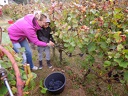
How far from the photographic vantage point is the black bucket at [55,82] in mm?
3213

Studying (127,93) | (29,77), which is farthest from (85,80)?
(29,77)

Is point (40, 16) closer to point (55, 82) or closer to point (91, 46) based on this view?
point (91, 46)

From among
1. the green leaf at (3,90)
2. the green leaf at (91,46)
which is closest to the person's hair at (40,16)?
the green leaf at (91,46)

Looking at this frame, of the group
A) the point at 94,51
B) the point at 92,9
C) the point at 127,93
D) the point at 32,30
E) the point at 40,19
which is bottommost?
the point at 127,93

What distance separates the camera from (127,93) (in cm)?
322

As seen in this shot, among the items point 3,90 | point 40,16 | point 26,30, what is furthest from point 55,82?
point 3,90

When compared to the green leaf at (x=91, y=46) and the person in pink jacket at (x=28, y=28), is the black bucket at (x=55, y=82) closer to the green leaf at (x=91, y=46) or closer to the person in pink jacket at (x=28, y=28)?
the person in pink jacket at (x=28, y=28)

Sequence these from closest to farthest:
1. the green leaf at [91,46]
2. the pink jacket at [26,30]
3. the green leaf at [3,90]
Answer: the green leaf at [3,90] → the green leaf at [91,46] → the pink jacket at [26,30]

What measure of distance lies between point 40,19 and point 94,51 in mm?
1202

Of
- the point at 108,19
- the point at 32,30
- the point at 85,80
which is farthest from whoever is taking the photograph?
the point at 85,80

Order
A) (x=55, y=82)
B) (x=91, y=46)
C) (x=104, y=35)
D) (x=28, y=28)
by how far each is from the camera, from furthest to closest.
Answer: (x=55, y=82) → (x=28, y=28) → (x=91, y=46) → (x=104, y=35)

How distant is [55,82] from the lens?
11.4 ft

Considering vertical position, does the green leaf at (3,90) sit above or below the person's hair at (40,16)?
below

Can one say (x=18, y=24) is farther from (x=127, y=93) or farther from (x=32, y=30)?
(x=127, y=93)
